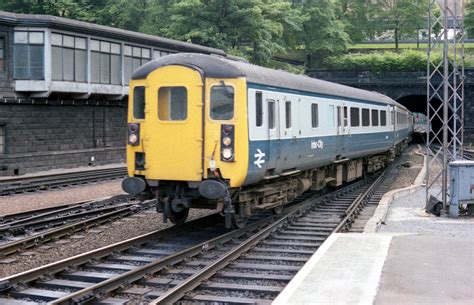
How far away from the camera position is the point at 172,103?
10.7 meters

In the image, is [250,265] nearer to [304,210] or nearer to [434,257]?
[434,257]

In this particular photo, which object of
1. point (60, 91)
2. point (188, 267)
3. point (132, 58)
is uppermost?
point (132, 58)

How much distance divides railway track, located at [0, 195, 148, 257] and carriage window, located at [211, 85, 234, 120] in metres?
3.62

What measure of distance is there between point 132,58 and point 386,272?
2598 centimetres

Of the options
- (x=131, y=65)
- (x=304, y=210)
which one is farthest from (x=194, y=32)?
(x=304, y=210)

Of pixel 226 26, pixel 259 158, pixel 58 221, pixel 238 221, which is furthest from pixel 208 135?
pixel 226 26

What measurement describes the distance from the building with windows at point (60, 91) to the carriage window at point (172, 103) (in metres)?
16.2

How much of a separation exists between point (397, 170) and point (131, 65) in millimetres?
14150

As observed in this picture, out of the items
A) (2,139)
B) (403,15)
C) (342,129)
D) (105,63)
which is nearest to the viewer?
(342,129)

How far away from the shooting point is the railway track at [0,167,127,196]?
19234mm

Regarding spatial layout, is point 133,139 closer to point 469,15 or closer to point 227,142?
point 227,142

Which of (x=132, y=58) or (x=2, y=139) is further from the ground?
(x=132, y=58)

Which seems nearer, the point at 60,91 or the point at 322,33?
the point at 60,91

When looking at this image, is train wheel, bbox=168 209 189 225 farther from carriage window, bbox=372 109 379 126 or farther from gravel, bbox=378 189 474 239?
carriage window, bbox=372 109 379 126
